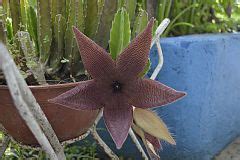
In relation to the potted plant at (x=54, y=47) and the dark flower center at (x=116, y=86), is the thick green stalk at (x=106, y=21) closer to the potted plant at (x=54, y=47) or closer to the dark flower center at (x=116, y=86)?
the potted plant at (x=54, y=47)

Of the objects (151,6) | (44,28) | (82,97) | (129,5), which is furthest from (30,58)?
(151,6)

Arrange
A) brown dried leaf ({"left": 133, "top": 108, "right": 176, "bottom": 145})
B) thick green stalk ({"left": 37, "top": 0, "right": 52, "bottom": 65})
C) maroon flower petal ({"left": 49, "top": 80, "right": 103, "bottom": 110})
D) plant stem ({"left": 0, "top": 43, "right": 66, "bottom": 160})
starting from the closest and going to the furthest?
plant stem ({"left": 0, "top": 43, "right": 66, "bottom": 160}), maroon flower petal ({"left": 49, "top": 80, "right": 103, "bottom": 110}), brown dried leaf ({"left": 133, "top": 108, "right": 176, "bottom": 145}), thick green stalk ({"left": 37, "top": 0, "right": 52, "bottom": 65})

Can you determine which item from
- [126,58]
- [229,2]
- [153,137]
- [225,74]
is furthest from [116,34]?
[229,2]

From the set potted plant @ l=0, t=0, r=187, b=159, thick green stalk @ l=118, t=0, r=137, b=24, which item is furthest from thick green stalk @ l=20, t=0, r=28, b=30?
thick green stalk @ l=118, t=0, r=137, b=24

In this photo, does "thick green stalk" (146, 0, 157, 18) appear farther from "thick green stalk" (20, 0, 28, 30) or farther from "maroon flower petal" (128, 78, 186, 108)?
"maroon flower petal" (128, 78, 186, 108)

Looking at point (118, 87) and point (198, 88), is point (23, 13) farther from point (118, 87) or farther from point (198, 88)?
point (198, 88)

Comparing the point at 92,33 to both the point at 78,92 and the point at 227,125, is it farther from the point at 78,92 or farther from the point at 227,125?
the point at 227,125
